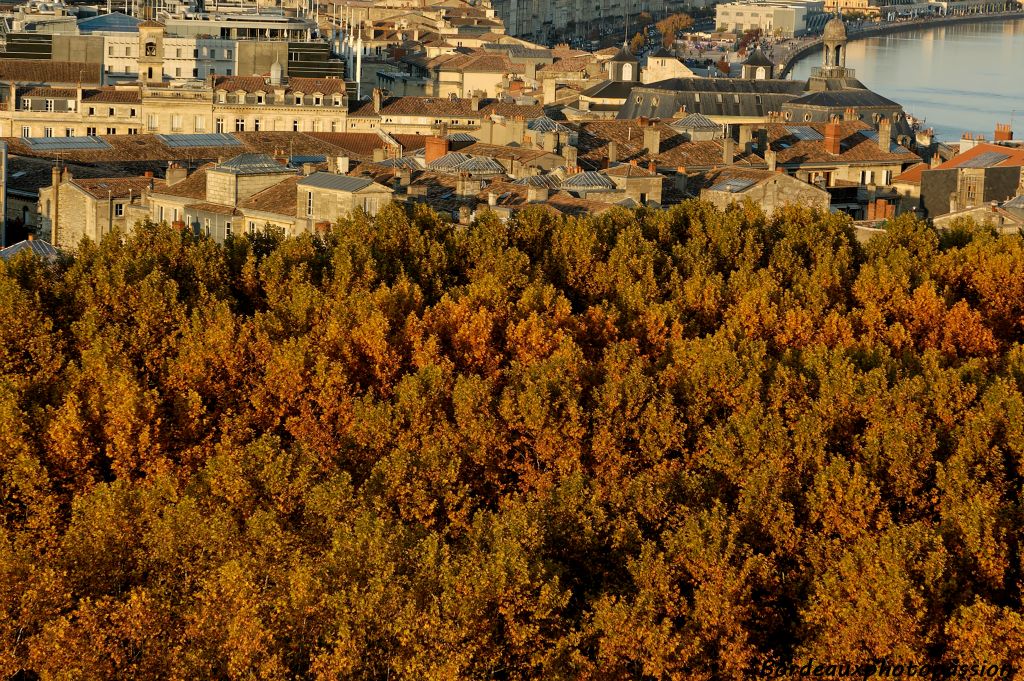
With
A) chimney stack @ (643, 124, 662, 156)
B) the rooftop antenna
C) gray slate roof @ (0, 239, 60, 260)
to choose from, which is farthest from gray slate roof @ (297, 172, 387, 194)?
the rooftop antenna

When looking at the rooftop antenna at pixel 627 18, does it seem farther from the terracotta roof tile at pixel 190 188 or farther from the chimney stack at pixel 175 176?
the terracotta roof tile at pixel 190 188

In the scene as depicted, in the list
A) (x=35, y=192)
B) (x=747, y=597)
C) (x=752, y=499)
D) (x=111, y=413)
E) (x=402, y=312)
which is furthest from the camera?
(x=35, y=192)

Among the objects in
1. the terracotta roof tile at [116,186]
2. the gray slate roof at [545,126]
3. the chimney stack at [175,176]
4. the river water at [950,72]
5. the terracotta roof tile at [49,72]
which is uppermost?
the chimney stack at [175,176]

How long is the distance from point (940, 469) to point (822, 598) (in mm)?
2915

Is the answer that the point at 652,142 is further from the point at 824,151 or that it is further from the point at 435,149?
the point at 435,149

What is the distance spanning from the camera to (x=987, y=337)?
28328mm

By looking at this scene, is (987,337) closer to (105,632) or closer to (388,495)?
(388,495)

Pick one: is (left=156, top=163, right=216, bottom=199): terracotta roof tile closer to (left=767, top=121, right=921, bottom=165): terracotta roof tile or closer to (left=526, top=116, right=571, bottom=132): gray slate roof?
(left=526, top=116, right=571, bottom=132): gray slate roof

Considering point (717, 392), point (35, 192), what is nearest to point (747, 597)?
point (717, 392)

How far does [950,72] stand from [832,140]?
248 ft

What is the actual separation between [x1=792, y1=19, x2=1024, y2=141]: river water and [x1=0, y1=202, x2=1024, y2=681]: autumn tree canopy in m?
50.2

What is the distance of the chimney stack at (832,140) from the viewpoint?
161 feet

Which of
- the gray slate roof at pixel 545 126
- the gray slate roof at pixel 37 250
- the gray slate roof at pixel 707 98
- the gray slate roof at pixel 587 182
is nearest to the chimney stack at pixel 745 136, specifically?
the gray slate roof at pixel 545 126

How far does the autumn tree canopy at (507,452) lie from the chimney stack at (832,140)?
16429mm
